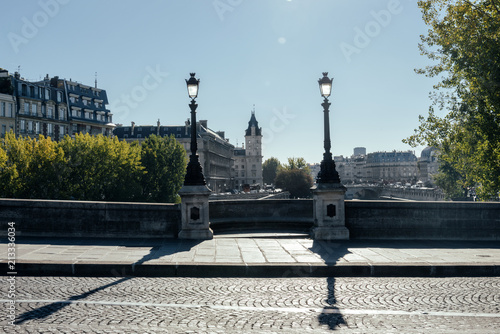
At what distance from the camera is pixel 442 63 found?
20.7 metres

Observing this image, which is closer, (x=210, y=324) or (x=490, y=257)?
(x=210, y=324)

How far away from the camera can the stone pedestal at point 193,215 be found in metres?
12.1

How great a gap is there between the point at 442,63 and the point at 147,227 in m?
16.2

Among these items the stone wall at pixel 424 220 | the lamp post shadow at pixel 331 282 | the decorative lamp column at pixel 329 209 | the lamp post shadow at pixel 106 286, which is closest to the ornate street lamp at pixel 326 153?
the decorative lamp column at pixel 329 209

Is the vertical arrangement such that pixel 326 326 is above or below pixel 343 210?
below

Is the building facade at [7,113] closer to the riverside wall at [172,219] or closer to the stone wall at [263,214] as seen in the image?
the stone wall at [263,214]

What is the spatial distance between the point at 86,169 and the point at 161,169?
15.8 meters

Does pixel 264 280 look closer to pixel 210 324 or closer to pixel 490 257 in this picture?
pixel 210 324

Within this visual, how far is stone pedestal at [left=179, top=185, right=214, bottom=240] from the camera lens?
1207 cm

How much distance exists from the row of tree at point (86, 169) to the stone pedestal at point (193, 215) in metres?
30.8

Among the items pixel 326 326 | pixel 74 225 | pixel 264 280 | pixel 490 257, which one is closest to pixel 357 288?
pixel 264 280

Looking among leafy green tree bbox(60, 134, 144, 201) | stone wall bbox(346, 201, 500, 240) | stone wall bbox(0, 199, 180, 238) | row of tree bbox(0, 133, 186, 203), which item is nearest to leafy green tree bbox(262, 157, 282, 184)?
row of tree bbox(0, 133, 186, 203)

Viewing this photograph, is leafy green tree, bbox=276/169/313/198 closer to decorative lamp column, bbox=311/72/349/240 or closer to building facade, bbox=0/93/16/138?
building facade, bbox=0/93/16/138

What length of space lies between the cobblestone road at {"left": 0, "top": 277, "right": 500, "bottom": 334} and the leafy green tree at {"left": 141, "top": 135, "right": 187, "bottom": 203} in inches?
2139
